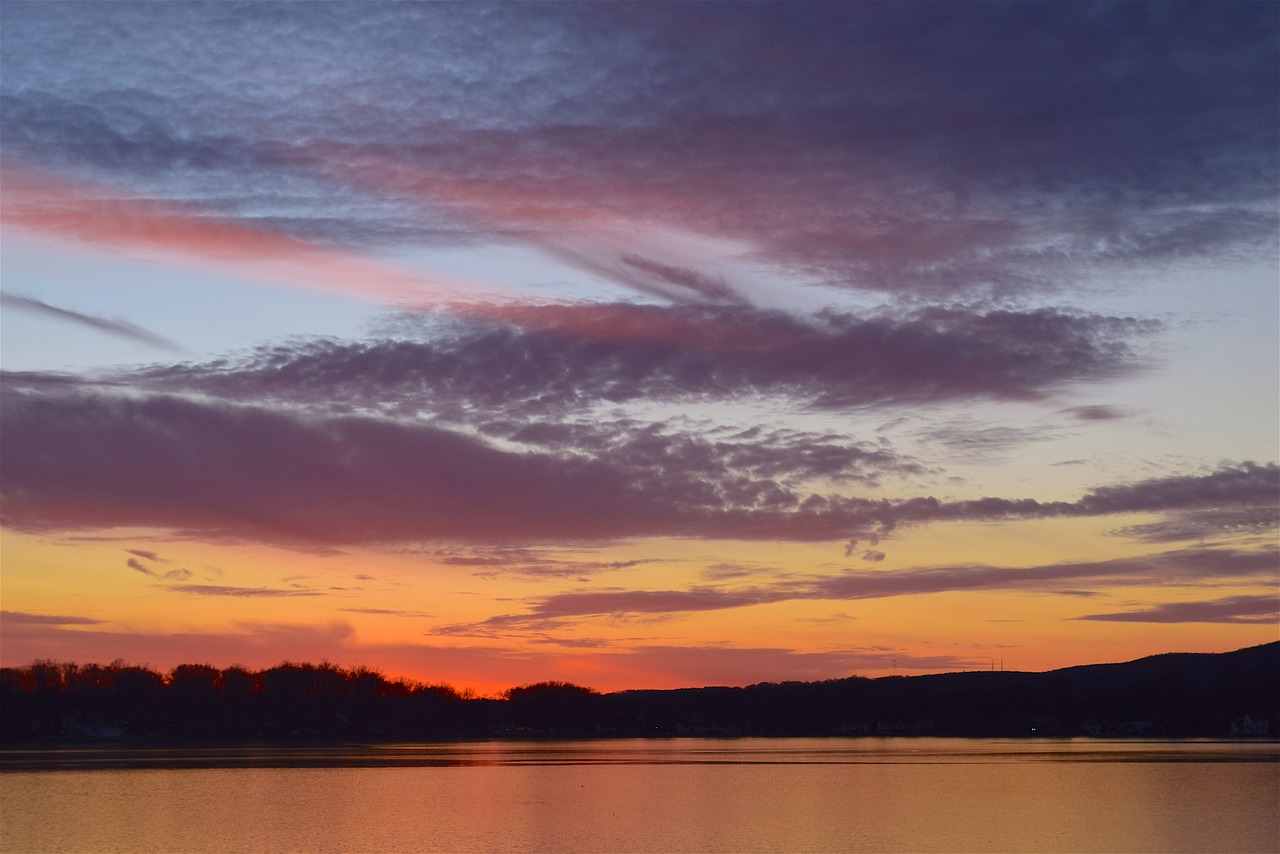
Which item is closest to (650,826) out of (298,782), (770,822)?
(770,822)

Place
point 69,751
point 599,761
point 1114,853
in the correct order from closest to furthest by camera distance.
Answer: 1. point 1114,853
2. point 599,761
3. point 69,751

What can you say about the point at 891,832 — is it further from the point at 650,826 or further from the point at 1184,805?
the point at 1184,805

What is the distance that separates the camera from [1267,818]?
62.3 metres

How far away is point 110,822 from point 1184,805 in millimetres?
57160

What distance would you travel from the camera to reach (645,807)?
73.7m

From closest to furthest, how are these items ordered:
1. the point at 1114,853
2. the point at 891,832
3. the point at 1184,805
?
the point at 1114,853
the point at 891,832
the point at 1184,805

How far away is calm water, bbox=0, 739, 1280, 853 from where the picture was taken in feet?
182

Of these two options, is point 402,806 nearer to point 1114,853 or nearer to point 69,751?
point 1114,853

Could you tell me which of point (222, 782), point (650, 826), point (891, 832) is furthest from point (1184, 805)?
point (222, 782)

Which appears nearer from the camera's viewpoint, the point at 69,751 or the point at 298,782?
the point at 298,782

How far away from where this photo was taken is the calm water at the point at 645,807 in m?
55.3

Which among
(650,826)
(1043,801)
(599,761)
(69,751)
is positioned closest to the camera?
(650,826)

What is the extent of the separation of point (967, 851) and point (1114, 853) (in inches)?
227

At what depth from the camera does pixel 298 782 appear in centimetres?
9819
